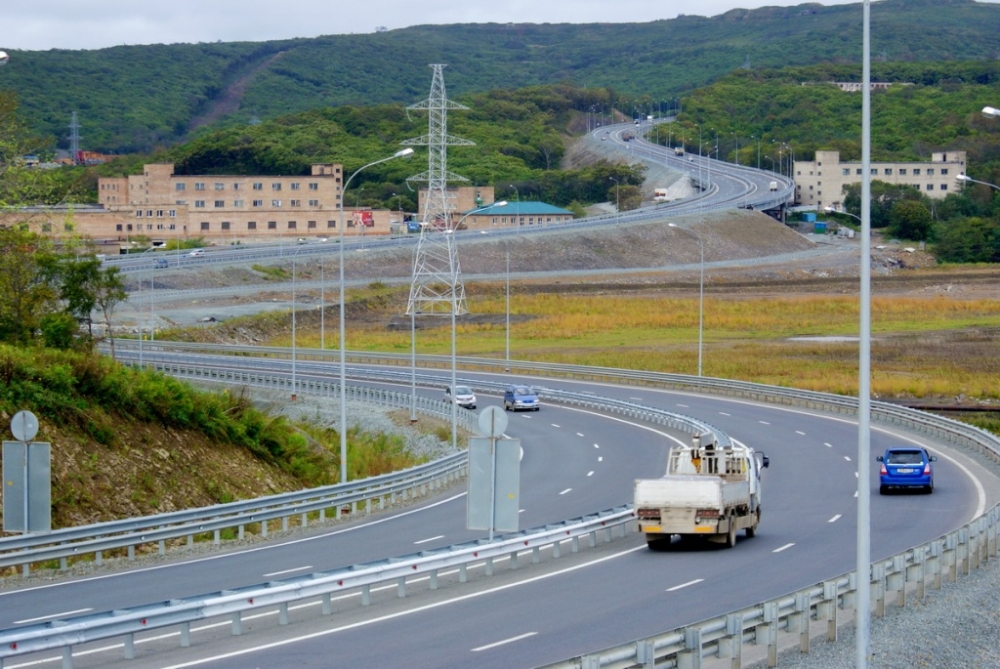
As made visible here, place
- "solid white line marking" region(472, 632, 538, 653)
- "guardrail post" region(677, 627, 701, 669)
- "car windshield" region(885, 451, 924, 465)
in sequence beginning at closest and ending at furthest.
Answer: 1. "guardrail post" region(677, 627, 701, 669)
2. "solid white line marking" region(472, 632, 538, 653)
3. "car windshield" region(885, 451, 924, 465)

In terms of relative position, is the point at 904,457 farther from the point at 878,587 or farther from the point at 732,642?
the point at 732,642

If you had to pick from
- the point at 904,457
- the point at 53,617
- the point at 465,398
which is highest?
the point at 53,617

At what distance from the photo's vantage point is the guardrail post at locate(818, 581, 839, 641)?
20047mm

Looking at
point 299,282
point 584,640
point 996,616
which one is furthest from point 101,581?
point 299,282

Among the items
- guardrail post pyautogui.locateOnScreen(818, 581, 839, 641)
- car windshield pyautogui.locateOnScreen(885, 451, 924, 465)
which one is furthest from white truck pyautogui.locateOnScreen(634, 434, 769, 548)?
car windshield pyautogui.locateOnScreen(885, 451, 924, 465)

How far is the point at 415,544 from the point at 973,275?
11096 cm

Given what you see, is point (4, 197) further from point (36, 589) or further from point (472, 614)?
point (472, 614)

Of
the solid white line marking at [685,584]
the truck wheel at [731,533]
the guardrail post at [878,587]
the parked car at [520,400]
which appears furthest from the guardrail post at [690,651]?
the parked car at [520,400]

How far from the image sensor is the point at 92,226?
154 m

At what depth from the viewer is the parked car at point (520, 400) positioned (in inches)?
2525

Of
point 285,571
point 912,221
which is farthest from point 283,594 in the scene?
point 912,221

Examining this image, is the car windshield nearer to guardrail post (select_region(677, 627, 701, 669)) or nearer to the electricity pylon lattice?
the electricity pylon lattice

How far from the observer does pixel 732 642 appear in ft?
57.7

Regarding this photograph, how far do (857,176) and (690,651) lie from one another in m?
182
